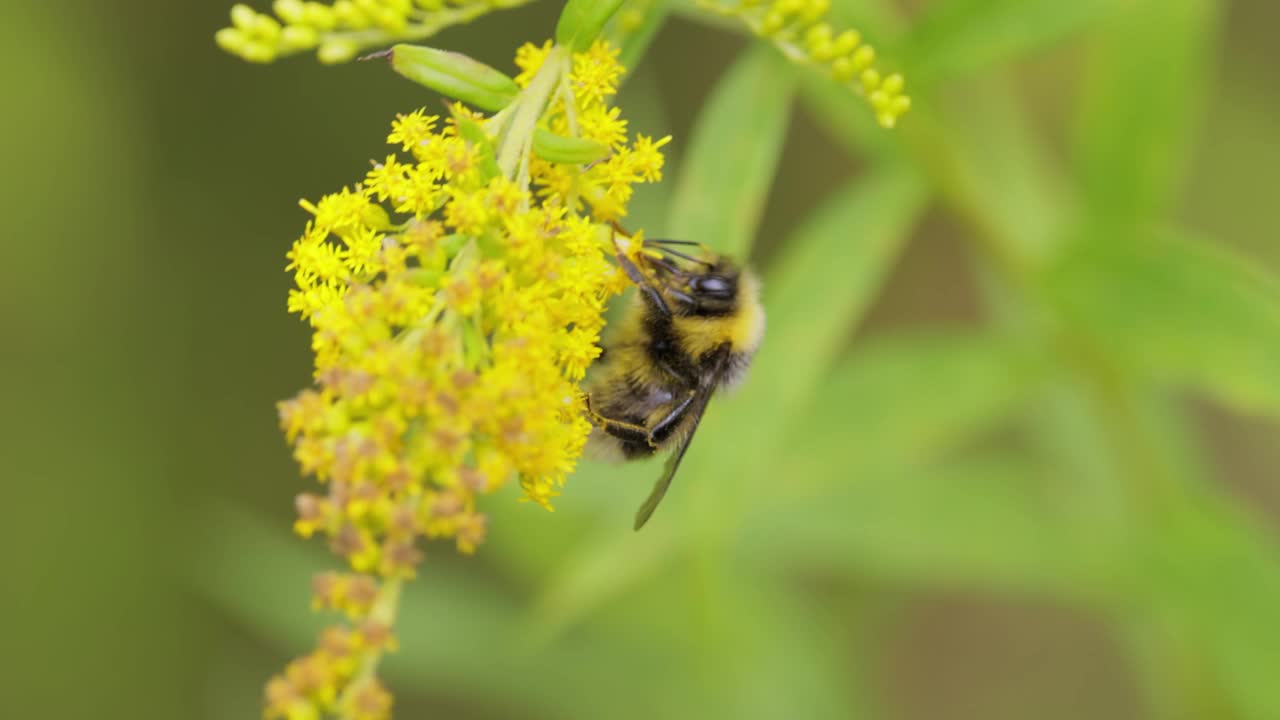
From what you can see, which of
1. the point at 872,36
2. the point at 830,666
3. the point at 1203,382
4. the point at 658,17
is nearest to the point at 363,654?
the point at 658,17

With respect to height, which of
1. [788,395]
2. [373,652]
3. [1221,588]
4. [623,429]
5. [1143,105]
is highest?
[373,652]

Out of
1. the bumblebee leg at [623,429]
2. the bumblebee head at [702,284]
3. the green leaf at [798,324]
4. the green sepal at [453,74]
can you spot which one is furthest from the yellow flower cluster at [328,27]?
the green leaf at [798,324]

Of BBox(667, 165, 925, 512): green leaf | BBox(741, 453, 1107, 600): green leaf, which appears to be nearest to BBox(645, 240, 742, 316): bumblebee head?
BBox(667, 165, 925, 512): green leaf

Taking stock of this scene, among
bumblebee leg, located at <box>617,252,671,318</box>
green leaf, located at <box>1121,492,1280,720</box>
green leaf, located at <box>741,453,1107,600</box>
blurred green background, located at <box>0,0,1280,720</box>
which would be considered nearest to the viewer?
bumblebee leg, located at <box>617,252,671,318</box>

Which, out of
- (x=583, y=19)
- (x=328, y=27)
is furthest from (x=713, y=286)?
(x=328, y=27)

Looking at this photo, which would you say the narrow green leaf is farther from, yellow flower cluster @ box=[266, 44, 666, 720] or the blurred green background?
yellow flower cluster @ box=[266, 44, 666, 720]

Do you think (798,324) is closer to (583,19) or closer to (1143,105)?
(1143,105)

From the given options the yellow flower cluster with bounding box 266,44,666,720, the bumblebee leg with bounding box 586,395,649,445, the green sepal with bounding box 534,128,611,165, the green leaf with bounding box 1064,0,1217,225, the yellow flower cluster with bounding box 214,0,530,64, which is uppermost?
the yellow flower cluster with bounding box 214,0,530,64
